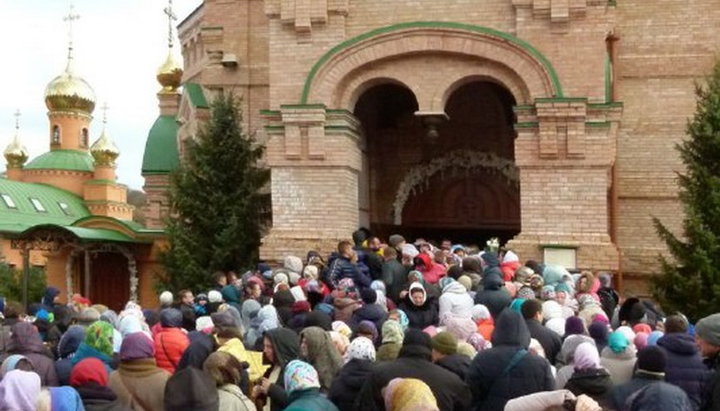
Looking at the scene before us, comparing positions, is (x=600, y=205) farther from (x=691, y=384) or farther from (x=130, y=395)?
(x=130, y=395)

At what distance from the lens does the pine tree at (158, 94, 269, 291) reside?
1945cm

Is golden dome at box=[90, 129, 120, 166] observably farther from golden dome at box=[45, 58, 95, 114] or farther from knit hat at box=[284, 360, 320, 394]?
knit hat at box=[284, 360, 320, 394]

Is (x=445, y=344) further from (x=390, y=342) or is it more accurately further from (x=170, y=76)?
(x=170, y=76)

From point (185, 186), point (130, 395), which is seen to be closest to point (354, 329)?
point (130, 395)

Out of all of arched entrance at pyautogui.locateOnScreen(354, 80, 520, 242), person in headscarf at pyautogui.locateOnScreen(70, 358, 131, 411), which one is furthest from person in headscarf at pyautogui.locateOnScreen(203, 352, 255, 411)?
arched entrance at pyautogui.locateOnScreen(354, 80, 520, 242)

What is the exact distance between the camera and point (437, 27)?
56.3 ft

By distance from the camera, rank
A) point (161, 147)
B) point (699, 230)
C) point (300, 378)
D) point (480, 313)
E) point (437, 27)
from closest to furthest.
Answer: point (300, 378), point (480, 313), point (699, 230), point (437, 27), point (161, 147)

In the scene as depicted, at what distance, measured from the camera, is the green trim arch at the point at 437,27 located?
55.0ft

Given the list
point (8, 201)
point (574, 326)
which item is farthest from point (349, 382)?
point (8, 201)

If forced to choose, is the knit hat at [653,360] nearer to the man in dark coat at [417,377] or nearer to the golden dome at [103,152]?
the man in dark coat at [417,377]

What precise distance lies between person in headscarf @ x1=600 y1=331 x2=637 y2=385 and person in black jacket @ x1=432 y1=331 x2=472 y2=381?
1072 mm

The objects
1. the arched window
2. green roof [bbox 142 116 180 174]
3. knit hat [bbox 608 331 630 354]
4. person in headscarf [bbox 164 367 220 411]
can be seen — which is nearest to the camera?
person in headscarf [bbox 164 367 220 411]

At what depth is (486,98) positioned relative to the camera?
20.9 metres

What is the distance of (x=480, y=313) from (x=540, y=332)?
121 centimetres
